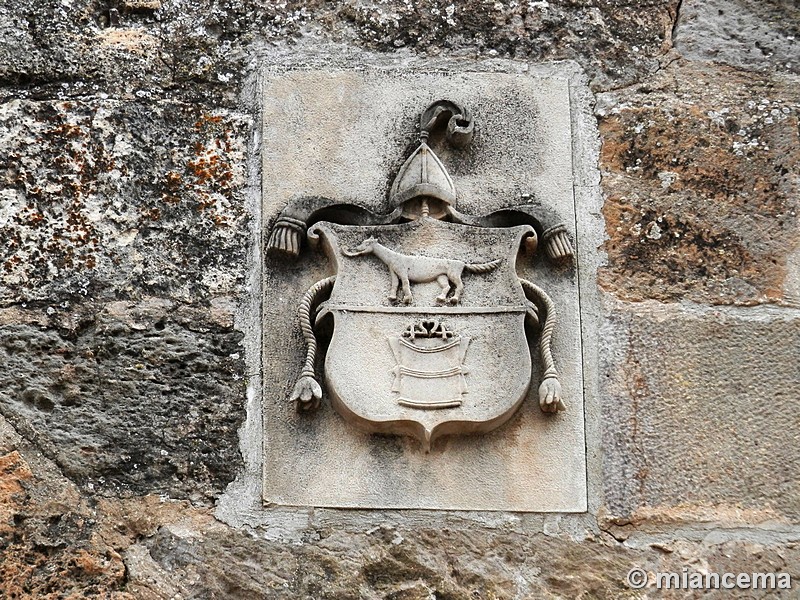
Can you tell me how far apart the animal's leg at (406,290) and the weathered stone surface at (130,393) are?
411 millimetres

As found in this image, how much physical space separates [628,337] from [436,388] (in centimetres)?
51

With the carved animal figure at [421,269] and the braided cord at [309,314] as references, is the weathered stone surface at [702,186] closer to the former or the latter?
the carved animal figure at [421,269]

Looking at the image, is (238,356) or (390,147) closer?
(238,356)

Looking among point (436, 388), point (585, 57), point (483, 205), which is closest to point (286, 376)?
point (436, 388)

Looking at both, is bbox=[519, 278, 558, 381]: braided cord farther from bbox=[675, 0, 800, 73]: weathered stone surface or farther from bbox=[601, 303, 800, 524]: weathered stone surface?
bbox=[675, 0, 800, 73]: weathered stone surface

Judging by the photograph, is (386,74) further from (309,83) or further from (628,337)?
(628,337)

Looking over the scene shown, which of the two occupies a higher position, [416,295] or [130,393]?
[416,295]

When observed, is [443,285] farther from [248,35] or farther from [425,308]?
[248,35]

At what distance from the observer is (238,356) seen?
3332mm

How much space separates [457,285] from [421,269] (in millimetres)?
93

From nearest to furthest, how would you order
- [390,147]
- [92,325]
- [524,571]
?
[524,571] < [92,325] < [390,147]

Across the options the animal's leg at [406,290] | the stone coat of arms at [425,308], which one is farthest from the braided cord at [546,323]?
the animal's leg at [406,290]

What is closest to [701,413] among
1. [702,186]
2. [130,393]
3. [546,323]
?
[546,323]

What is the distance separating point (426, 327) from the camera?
3.27 m
